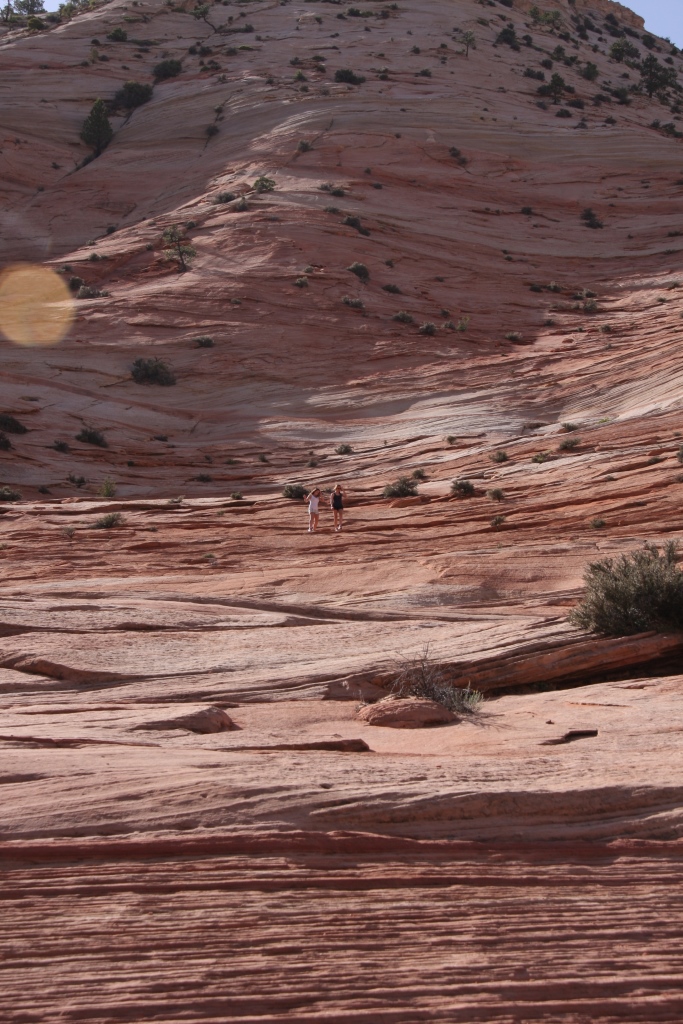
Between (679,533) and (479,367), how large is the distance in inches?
652

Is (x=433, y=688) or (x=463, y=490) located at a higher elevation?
(x=433, y=688)

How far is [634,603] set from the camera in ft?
29.0

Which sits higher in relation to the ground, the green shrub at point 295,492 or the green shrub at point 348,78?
the green shrub at point 348,78

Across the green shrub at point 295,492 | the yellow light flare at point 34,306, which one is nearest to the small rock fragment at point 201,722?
the green shrub at point 295,492

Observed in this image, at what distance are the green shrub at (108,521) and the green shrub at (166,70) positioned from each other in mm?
49144

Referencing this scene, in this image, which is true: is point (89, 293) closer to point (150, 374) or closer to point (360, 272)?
point (150, 374)

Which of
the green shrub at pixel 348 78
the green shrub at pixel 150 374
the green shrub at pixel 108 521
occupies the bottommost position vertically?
the green shrub at pixel 108 521

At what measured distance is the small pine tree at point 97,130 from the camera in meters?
49.1

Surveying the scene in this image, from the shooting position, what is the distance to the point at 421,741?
20.4 ft

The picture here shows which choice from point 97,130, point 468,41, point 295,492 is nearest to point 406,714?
point 295,492

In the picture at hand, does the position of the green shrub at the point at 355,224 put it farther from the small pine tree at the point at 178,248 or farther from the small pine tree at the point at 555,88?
the small pine tree at the point at 555,88

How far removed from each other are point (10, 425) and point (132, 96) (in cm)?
3946

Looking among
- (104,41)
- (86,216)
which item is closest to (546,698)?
(86,216)

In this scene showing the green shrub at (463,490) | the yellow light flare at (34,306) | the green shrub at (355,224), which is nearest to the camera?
the green shrub at (463,490)
